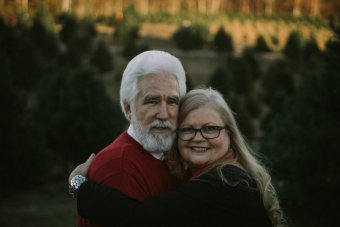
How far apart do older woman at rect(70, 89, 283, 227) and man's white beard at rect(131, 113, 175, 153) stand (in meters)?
0.08

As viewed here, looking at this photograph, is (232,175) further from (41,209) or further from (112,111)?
(112,111)

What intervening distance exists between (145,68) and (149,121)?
1.07 ft

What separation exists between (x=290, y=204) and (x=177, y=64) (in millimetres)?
5641

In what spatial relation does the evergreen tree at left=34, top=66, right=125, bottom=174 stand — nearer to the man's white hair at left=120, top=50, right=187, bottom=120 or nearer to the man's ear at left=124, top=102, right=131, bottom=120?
the man's ear at left=124, top=102, right=131, bottom=120

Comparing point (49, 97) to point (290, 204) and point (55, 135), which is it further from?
point (290, 204)

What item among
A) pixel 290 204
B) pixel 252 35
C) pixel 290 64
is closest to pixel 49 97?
pixel 290 204

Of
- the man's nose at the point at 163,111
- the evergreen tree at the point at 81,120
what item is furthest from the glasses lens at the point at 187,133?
the evergreen tree at the point at 81,120

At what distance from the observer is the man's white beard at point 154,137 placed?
3107mm

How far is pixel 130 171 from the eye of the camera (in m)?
2.90

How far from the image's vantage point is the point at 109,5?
64.7 metres

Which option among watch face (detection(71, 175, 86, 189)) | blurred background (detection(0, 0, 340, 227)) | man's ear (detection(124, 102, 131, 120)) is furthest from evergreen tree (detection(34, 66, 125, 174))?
watch face (detection(71, 175, 86, 189))

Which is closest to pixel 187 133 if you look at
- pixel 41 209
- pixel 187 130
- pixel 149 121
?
pixel 187 130

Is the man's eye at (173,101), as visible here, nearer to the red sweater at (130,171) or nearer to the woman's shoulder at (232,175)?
the red sweater at (130,171)

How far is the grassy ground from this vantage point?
42.7 ft
